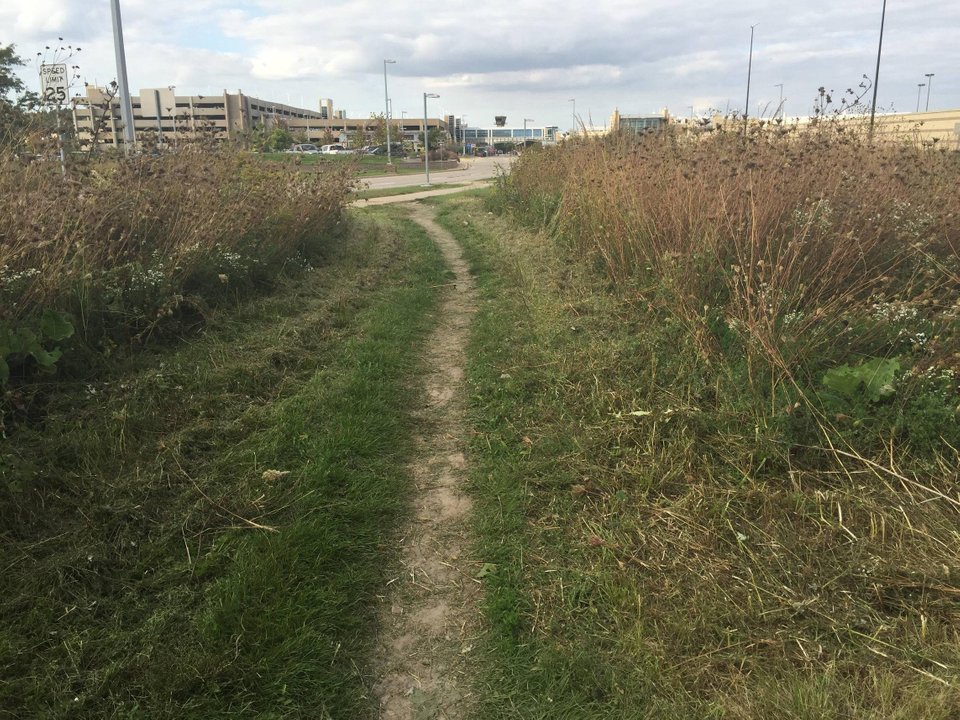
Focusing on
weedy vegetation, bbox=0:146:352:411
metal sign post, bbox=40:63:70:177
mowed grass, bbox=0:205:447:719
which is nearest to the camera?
mowed grass, bbox=0:205:447:719

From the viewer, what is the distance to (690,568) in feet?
9.55

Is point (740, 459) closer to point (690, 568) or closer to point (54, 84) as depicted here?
point (690, 568)

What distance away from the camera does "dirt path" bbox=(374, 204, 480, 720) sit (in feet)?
8.19

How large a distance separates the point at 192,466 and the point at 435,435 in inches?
62.3

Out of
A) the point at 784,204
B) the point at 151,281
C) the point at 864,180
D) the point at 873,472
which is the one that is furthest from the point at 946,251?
the point at 151,281

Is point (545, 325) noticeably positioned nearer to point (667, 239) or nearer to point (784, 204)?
point (667, 239)

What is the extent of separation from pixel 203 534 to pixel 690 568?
7.69ft

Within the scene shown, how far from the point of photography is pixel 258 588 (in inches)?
112

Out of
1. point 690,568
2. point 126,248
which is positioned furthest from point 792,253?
point 126,248

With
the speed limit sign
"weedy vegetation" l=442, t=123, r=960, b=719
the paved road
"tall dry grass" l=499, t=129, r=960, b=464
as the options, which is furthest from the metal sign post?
the paved road

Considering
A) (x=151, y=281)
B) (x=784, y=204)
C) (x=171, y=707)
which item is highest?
(x=784, y=204)

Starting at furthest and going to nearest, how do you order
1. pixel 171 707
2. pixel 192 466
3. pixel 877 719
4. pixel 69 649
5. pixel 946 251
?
pixel 946 251
pixel 192 466
pixel 69 649
pixel 171 707
pixel 877 719

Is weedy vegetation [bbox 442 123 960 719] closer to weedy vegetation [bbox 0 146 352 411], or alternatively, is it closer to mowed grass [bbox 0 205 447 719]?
mowed grass [bbox 0 205 447 719]

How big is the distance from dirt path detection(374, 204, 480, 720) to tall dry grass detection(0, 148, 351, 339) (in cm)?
261
